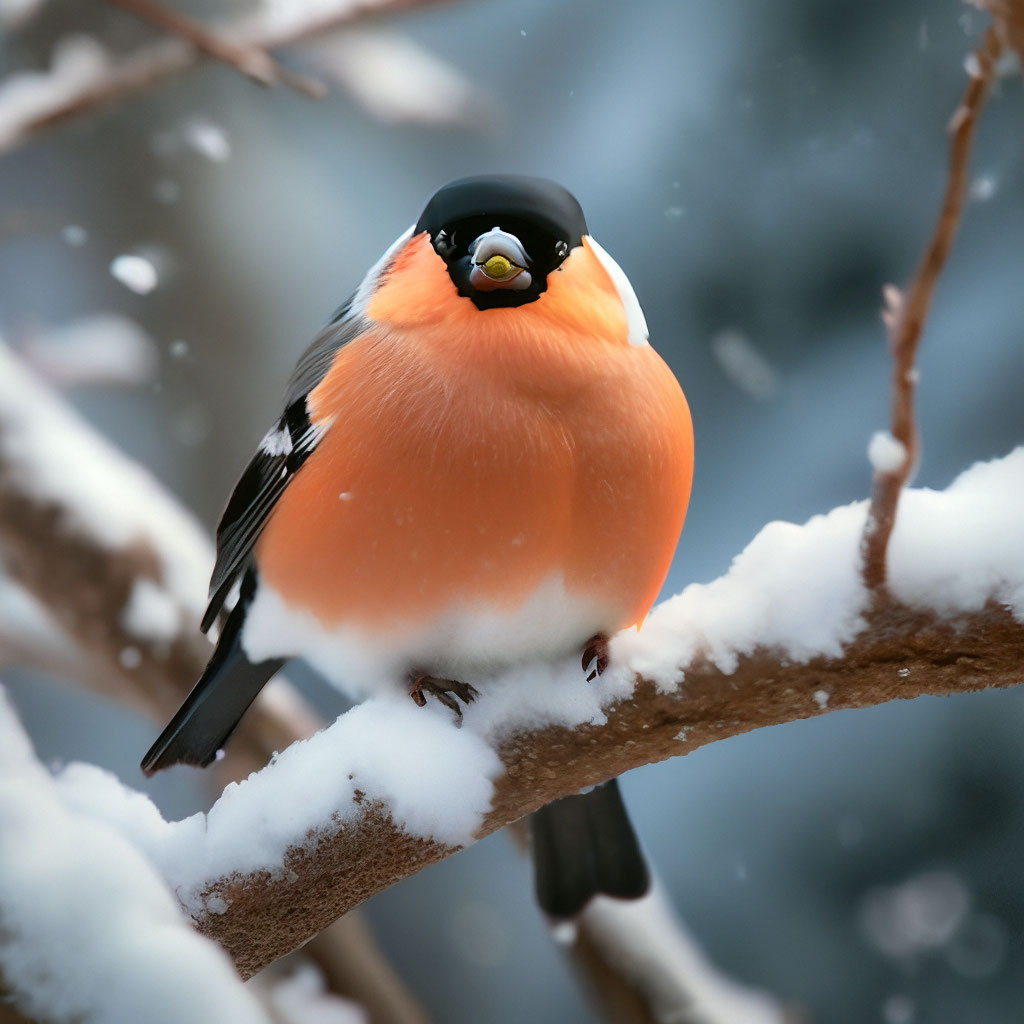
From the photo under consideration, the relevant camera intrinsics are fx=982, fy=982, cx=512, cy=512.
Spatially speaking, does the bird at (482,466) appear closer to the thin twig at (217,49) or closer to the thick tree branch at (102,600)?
the thin twig at (217,49)

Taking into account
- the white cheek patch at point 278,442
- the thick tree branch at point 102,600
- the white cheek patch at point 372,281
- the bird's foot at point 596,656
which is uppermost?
the white cheek patch at point 372,281

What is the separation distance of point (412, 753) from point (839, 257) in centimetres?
120

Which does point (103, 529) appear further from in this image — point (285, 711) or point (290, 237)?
point (290, 237)

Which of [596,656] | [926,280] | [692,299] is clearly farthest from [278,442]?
[692,299]

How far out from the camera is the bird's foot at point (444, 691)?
2.64 feet

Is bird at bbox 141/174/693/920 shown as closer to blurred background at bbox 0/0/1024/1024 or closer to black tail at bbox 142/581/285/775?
black tail at bbox 142/581/285/775

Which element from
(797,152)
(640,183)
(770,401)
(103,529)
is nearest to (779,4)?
(797,152)

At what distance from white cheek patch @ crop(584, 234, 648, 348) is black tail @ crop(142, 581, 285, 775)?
44cm

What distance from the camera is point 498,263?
0.79 metres

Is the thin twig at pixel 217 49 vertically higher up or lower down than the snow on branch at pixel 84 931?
higher up

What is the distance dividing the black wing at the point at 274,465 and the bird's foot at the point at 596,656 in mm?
304

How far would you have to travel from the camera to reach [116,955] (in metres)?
0.48

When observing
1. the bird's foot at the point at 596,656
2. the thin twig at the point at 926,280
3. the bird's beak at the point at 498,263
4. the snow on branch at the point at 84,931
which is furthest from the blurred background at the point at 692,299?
the snow on branch at the point at 84,931

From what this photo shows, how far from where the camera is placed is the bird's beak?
2.59ft
